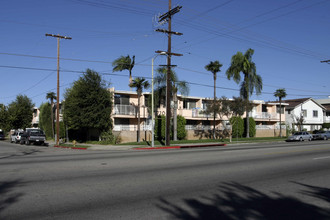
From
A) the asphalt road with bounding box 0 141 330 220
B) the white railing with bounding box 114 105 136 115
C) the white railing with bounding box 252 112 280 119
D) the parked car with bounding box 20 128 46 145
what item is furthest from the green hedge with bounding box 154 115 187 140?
the asphalt road with bounding box 0 141 330 220

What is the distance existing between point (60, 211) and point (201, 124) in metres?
40.5

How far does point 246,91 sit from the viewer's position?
4403 cm

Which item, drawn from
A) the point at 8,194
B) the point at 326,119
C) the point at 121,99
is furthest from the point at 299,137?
the point at 8,194

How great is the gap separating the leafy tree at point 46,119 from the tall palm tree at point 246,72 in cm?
3142

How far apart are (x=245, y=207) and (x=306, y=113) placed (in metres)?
64.8

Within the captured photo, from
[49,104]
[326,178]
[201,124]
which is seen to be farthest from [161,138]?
[326,178]

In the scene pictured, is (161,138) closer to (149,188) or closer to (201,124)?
(201,124)

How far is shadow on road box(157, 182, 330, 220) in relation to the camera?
6.01 meters

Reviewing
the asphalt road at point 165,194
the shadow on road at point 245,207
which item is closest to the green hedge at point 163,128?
the asphalt road at point 165,194

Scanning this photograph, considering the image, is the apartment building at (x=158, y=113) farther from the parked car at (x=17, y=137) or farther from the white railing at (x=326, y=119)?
the white railing at (x=326, y=119)

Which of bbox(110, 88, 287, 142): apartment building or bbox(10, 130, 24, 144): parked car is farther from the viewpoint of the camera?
bbox(10, 130, 24, 144): parked car

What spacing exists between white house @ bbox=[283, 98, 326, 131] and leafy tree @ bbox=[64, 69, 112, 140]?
42190 mm

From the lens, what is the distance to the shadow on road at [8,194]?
6734mm

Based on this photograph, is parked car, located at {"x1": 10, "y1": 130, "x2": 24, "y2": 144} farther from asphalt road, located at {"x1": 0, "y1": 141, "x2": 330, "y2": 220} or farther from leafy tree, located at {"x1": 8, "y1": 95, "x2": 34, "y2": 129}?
asphalt road, located at {"x1": 0, "y1": 141, "x2": 330, "y2": 220}
